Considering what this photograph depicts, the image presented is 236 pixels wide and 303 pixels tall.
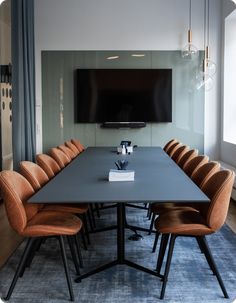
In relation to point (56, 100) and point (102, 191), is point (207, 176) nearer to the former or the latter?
point (102, 191)

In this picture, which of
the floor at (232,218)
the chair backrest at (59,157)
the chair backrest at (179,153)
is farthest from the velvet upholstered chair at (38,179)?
the floor at (232,218)

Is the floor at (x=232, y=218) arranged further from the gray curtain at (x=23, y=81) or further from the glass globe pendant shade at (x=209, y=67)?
the gray curtain at (x=23, y=81)

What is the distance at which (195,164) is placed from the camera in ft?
12.5

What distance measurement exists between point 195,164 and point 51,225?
164 centimetres

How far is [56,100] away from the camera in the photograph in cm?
702

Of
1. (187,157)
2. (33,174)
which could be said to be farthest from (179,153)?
(33,174)

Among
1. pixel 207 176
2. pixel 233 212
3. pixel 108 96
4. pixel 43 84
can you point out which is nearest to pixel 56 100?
pixel 43 84

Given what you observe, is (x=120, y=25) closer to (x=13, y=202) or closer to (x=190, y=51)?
(x=190, y=51)

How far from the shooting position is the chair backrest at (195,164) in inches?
145

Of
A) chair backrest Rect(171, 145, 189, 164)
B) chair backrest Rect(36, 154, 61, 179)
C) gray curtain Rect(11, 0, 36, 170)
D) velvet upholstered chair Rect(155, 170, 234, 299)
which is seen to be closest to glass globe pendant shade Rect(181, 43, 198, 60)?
chair backrest Rect(171, 145, 189, 164)

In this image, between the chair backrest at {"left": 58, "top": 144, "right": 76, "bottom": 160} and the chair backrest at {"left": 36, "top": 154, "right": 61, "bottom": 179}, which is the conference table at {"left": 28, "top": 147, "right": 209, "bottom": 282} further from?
the chair backrest at {"left": 58, "top": 144, "right": 76, "bottom": 160}

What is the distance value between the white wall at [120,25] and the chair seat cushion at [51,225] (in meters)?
4.39

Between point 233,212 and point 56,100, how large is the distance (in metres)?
3.60

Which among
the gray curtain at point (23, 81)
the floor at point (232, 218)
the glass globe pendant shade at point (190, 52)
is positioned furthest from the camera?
the glass globe pendant shade at point (190, 52)
